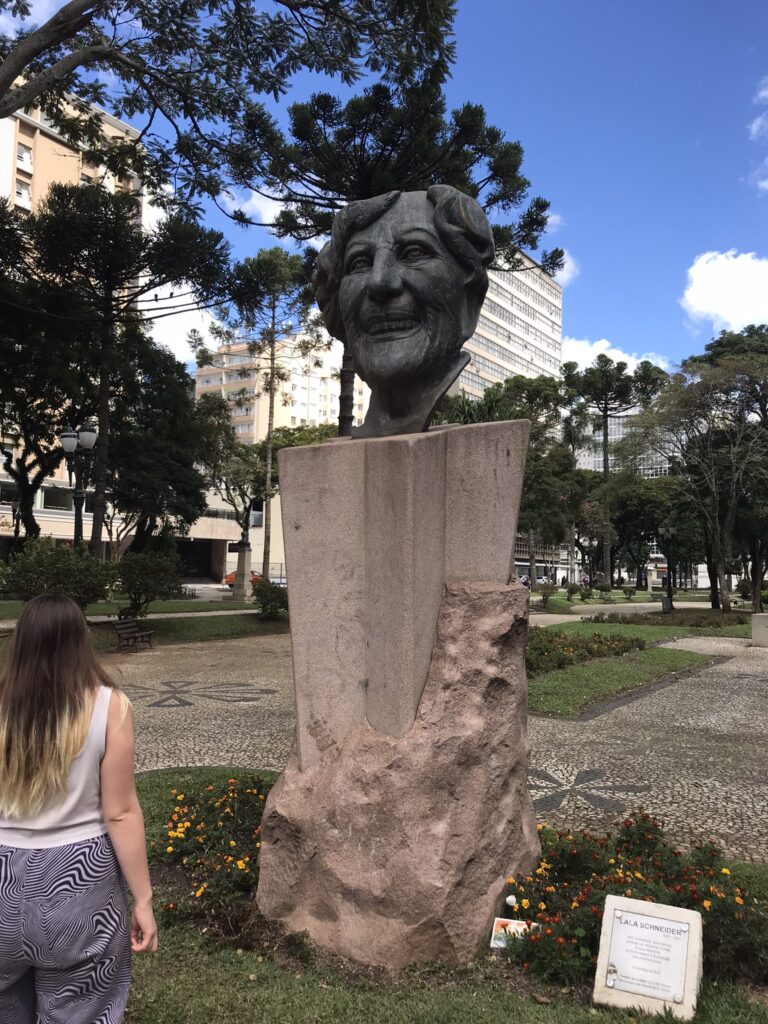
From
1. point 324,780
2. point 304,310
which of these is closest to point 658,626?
point 304,310

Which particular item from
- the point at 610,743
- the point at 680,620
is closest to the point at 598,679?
the point at 610,743

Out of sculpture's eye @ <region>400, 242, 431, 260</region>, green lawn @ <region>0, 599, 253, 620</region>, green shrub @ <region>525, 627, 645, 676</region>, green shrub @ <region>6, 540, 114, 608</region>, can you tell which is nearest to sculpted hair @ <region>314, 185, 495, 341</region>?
sculpture's eye @ <region>400, 242, 431, 260</region>

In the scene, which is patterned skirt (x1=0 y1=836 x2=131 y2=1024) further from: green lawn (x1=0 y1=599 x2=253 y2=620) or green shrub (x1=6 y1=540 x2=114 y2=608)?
green lawn (x1=0 y1=599 x2=253 y2=620)

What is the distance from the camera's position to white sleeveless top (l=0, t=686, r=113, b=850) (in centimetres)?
181

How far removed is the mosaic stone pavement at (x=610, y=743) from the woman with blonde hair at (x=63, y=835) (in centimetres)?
89

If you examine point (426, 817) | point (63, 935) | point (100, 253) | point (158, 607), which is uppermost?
point (100, 253)

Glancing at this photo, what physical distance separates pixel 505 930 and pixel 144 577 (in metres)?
13.3

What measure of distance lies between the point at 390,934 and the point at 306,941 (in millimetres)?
395

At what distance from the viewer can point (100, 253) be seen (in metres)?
16.9

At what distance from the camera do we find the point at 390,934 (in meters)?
2.83

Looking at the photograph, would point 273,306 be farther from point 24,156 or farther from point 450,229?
point 24,156

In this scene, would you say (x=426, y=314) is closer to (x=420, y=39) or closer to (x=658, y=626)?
(x=420, y=39)

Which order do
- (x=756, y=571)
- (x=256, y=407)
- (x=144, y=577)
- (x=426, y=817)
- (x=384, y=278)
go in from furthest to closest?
1. (x=256, y=407)
2. (x=756, y=571)
3. (x=144, y=577)
4. (x=384, y=278)
5. (x=426, y=817)

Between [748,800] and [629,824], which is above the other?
[629,824]
